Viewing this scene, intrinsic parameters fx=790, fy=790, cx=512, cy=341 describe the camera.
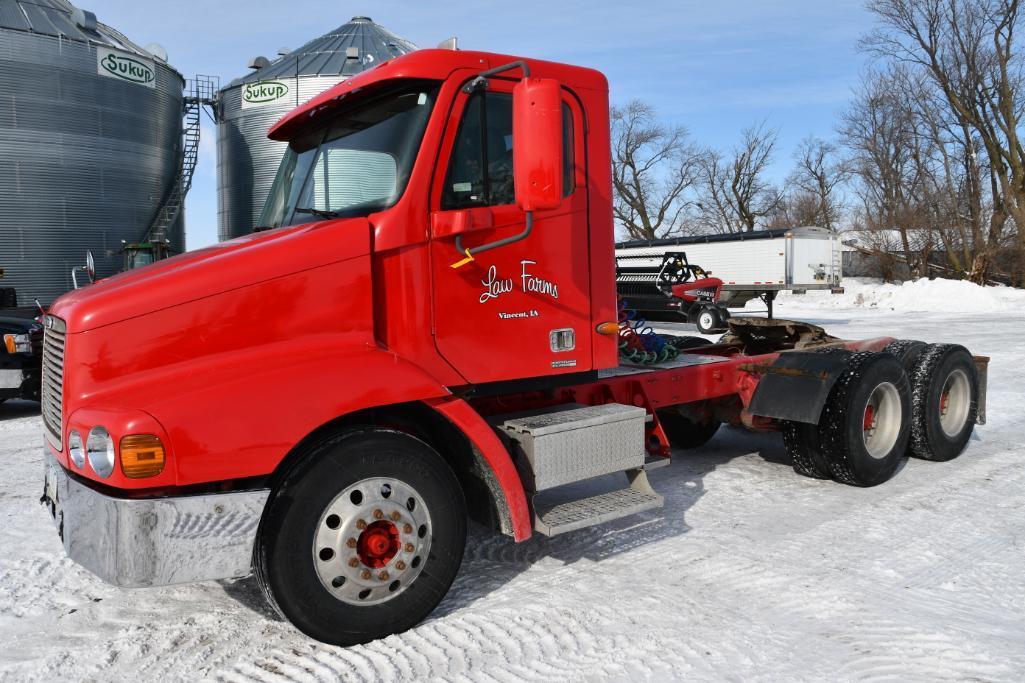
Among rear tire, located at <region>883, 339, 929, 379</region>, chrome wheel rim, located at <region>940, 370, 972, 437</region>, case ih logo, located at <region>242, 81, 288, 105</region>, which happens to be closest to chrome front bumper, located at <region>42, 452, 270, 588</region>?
rear tire, located at <region>883, 339, 929, 379</region>

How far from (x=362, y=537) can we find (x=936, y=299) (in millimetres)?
29479

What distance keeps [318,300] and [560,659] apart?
1.87m

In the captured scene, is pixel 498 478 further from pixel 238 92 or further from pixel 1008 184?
pixel 1008 184

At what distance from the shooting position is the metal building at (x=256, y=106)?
26.9 metres

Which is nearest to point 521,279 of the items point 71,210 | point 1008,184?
point 71,210

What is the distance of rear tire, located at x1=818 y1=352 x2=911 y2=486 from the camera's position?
19.0ft

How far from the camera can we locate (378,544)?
3.45 meters

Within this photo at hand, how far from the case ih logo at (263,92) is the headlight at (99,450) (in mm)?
27238

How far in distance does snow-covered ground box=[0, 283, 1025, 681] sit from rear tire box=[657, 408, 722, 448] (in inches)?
58.6

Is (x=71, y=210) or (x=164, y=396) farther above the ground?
(x=71, y=210)

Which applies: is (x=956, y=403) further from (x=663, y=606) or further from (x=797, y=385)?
(x=663, y=606)

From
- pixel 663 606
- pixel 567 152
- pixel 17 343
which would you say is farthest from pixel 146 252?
pixel 663 606

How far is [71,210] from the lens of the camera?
958 inches

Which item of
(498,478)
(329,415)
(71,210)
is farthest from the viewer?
(71,210)
